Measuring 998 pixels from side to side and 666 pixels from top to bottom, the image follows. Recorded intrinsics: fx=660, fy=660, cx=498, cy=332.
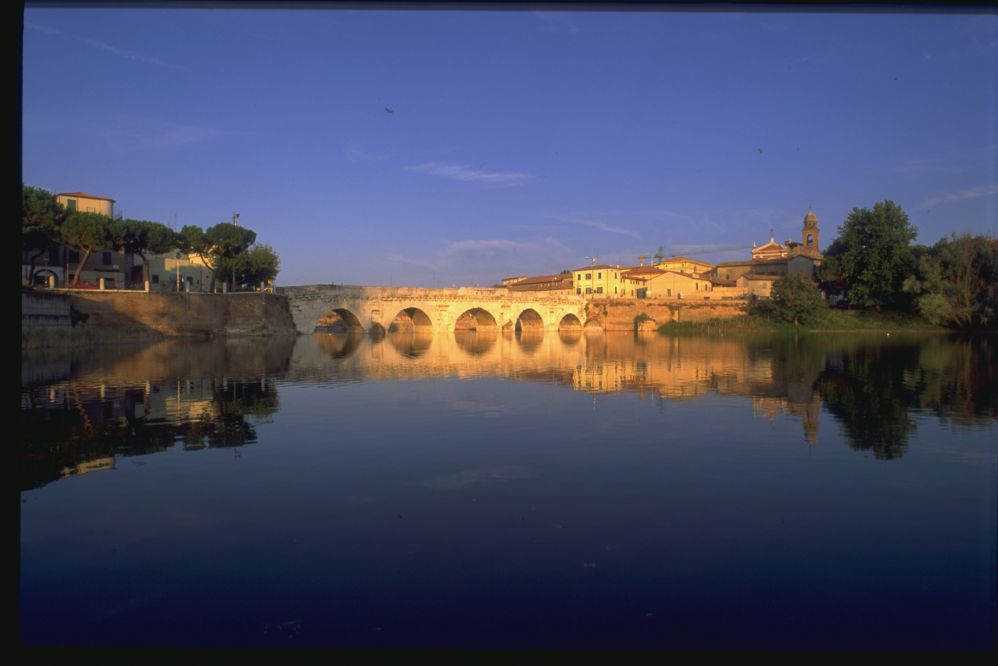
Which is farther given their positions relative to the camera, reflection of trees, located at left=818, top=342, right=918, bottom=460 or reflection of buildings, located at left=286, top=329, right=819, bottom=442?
reflection of buildings, located at left=286, top=329, right=819, bottom=442

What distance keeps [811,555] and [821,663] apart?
3.21 meters

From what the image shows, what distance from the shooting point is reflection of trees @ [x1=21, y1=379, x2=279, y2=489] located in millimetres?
9547

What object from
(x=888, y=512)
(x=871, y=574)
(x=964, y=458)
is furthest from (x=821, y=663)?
(x=964, y=458)

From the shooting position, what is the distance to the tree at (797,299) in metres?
53.8

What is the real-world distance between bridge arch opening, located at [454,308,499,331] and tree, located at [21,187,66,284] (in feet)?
105

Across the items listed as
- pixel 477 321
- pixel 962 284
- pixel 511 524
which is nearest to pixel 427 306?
pixel 477 321

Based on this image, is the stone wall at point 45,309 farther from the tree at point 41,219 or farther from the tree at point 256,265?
the tree at point 256,265

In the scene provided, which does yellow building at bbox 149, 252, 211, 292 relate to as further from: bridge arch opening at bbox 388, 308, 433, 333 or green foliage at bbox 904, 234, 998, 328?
green foliage at bbox 904, 234, 998, 328

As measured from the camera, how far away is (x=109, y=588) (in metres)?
5.14

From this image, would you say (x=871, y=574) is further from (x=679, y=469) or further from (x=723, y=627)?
A: (x=679, y=469)

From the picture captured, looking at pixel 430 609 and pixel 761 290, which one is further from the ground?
pixel 761 290

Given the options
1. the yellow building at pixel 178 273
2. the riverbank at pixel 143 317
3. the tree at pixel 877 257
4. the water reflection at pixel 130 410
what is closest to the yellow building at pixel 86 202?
the yellow building at pixel 178 273

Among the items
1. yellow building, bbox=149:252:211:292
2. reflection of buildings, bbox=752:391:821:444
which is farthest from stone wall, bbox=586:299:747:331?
reflection of buildings, bbox=752:391:821:444

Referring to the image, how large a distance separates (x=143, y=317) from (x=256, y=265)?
46.2 feet
